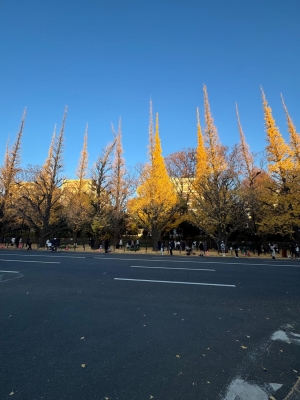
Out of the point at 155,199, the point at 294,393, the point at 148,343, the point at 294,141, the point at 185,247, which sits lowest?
the point at 294,393

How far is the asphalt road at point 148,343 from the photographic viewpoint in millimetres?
2482

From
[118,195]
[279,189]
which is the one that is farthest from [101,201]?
[279,189]

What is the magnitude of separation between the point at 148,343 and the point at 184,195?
28.5 metres

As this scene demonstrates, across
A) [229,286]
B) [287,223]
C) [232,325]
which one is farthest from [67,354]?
[287,223]

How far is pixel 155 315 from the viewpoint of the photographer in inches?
181

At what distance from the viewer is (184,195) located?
1236 inches

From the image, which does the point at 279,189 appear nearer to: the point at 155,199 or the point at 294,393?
the point at 155,199

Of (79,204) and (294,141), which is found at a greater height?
(294,141)

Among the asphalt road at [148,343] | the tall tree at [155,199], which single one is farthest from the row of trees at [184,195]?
the asphalt road at [148,343]

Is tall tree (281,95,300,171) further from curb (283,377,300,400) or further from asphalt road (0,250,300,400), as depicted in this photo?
curb (283,377,300,400)

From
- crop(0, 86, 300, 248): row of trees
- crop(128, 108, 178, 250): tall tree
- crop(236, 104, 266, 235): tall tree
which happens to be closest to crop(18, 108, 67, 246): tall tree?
crop(0, 86, 300, 248): row of trees

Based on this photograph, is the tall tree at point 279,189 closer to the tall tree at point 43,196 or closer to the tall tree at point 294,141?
the tall tree at point 294,141

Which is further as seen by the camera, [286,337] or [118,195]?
[118,195]

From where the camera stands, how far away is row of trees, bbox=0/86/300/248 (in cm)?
2061
